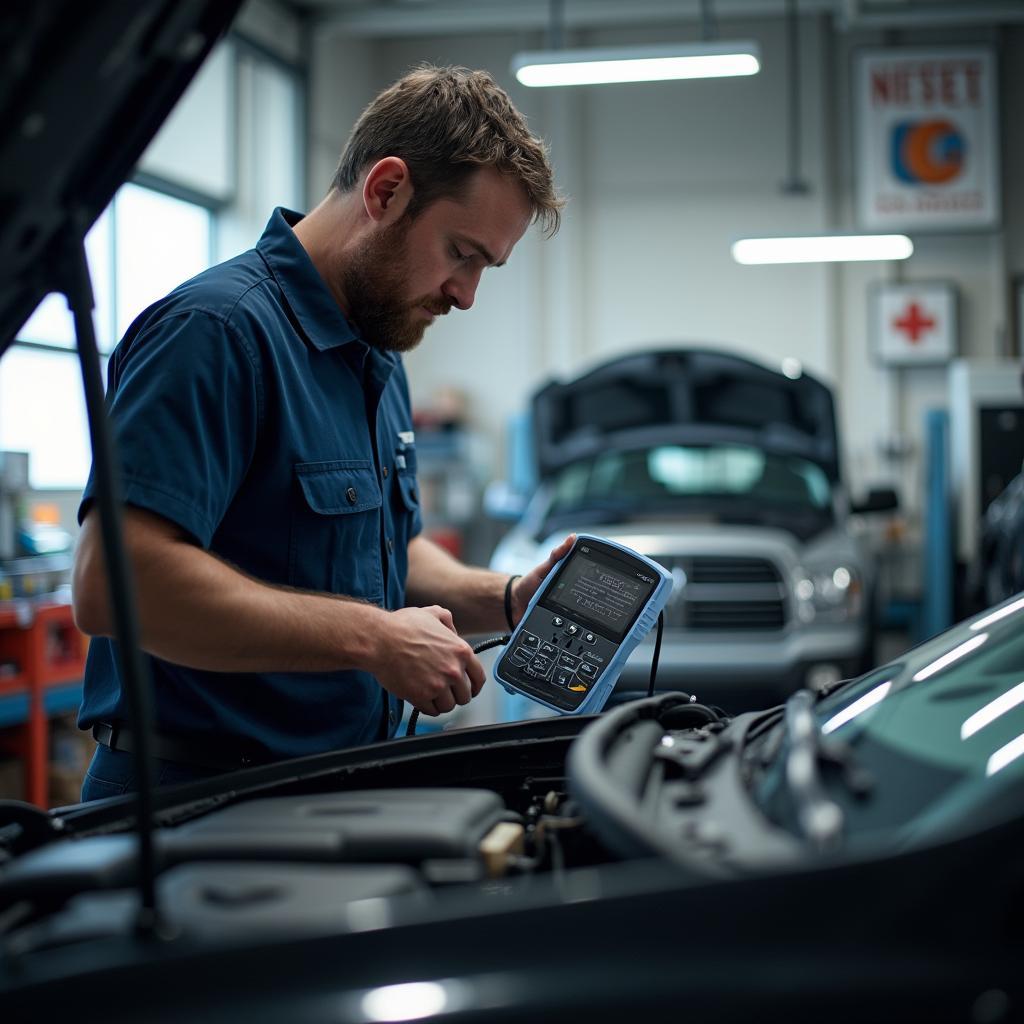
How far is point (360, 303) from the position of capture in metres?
1.80

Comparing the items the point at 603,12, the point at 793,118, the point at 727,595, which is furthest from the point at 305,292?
the point at 793,118

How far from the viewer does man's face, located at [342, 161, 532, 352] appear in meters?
1.77

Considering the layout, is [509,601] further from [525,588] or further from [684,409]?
[684,409]

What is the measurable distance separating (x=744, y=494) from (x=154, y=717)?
4.26 m

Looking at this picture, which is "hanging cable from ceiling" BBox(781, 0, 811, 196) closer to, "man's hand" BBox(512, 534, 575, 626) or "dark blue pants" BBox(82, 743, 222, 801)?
"man's hand" BBox(512, 534, 575, 626)

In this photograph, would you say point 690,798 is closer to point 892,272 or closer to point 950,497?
point 950,497

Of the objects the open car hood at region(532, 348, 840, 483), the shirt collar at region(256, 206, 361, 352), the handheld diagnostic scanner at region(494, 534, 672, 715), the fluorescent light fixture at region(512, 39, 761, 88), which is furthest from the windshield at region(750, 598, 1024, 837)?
the fluorescent light fixture at region(512, 39, 761, 88)

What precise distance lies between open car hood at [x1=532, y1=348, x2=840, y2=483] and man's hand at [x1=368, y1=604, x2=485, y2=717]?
3.93 meters

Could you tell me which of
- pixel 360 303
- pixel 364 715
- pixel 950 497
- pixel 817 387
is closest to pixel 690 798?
pixel 364 715

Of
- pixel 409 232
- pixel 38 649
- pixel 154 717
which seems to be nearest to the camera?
pixel 154 717

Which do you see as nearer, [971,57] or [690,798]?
[690,798]

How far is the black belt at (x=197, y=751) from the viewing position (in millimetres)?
1616

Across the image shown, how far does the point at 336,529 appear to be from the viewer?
1.71 m

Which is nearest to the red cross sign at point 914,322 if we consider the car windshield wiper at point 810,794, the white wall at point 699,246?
the white wall at point 699,246
